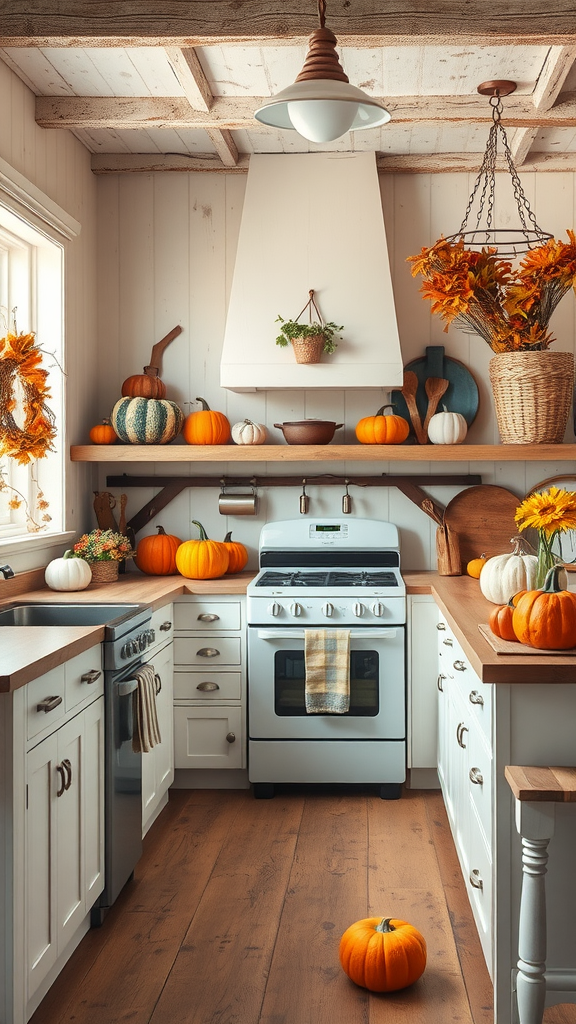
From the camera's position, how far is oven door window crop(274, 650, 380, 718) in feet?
12.6

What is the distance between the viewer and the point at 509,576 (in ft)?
10.5

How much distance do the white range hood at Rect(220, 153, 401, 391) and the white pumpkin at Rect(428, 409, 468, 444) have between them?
0.30 meters

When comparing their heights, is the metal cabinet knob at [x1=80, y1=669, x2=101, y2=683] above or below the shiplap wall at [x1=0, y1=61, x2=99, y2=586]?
below

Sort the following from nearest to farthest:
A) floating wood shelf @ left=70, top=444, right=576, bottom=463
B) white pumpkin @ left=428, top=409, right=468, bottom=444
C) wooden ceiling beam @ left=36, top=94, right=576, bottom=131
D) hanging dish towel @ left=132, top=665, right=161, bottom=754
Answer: hanging dish towel @ left=132, top=665, right=161, bottom=754 → wooden ceiling beam @ left=36, top=94, right=576, bottom=131 → floating wood shelf @ left=70, top=444, right=576, bottom=463 → white pumpkin @ left=428, top=409, right=468, bottom=444

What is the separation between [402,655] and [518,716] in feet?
5.32

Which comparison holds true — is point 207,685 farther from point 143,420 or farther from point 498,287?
point 498,287

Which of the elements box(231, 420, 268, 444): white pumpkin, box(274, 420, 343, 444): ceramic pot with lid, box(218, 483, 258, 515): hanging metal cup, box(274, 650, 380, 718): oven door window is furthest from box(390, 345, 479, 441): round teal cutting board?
box(274, 650, 380, 718): oven door window

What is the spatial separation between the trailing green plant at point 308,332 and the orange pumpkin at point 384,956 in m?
2.49

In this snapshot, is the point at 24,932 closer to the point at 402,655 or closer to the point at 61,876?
the point at 61,876

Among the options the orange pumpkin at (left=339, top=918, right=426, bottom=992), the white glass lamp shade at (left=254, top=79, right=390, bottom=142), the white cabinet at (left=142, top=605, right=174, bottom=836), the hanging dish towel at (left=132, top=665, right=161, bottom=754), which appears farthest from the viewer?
the white cabinet at (left=142, top=605, right=174, bottom=836)

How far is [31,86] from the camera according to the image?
357 centimetres

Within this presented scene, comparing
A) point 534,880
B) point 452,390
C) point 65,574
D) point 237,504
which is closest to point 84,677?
point 65,574

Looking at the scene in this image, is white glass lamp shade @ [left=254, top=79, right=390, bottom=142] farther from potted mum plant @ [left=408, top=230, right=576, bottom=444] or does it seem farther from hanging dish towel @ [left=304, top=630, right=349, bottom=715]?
hanging dish towel @ [left=304, top=630, right=349, bottom=715]

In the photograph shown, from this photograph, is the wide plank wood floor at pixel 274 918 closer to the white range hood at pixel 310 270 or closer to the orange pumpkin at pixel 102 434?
the orange pumpkin at pixel 102 434
